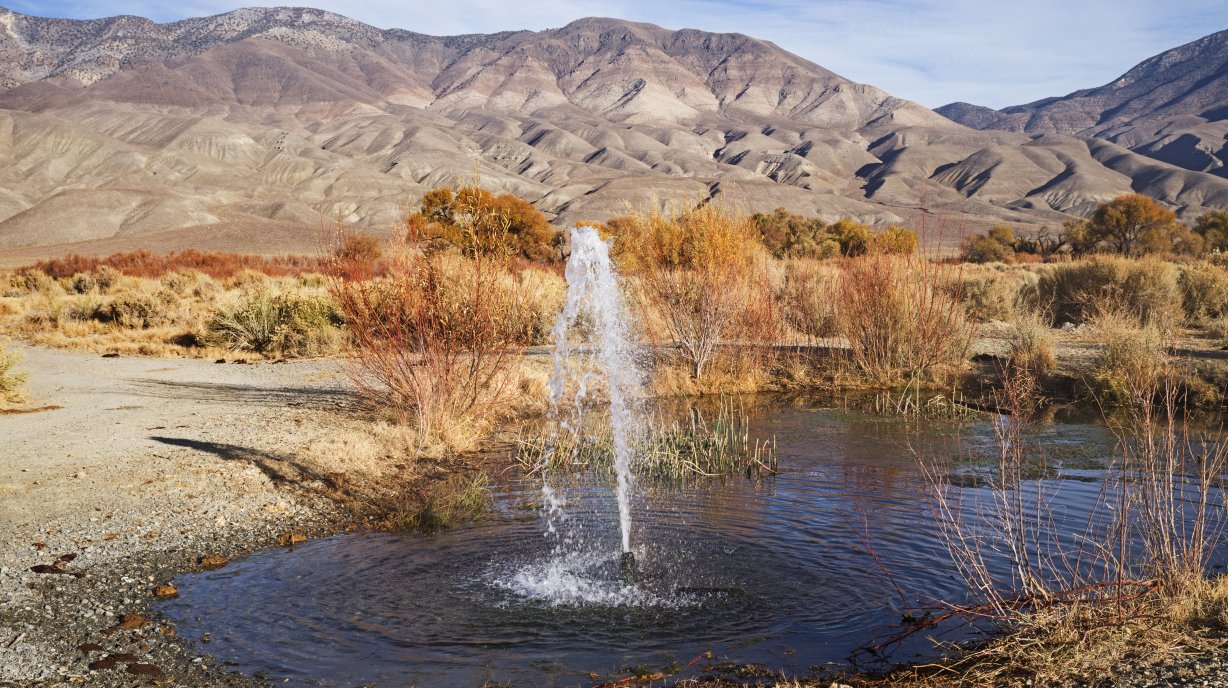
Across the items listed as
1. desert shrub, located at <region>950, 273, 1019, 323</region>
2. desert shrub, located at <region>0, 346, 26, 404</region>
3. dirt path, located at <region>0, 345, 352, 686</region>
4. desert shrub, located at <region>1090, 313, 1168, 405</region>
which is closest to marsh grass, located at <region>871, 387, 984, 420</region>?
desert shrub, located at <region>1090, 313, 1168, 405</region>

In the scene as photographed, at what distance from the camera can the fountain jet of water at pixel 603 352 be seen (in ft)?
26.6

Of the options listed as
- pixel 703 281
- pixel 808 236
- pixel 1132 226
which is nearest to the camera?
pixel 703 281

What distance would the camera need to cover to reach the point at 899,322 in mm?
15180

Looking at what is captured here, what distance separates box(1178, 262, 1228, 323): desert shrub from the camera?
21.4 meters

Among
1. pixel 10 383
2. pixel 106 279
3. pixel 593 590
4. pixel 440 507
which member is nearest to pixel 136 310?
pixel 106 279

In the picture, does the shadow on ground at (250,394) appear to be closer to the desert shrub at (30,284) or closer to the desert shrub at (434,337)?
the desert shrub at (434,337)

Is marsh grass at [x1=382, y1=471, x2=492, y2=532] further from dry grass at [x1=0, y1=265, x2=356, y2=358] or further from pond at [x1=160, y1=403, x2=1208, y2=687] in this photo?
dry grass at [x1=0, y1=265, x2=356, y2=358]

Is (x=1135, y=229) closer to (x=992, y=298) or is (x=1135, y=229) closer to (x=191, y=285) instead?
(x=992, y=298)

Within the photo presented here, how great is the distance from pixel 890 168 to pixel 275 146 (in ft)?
370

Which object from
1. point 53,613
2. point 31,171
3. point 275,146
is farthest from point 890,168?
point 53,613

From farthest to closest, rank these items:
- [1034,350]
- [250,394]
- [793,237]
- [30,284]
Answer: [793,237], [30,284], [1034,350], [250,394]

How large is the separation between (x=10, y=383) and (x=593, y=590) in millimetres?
10609

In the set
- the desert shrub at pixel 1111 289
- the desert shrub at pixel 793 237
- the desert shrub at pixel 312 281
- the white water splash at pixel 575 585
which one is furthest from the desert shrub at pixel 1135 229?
the white water splash at pixel 575 585

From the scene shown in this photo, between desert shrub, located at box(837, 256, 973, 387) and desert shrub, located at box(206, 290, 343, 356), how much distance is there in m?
10.8
